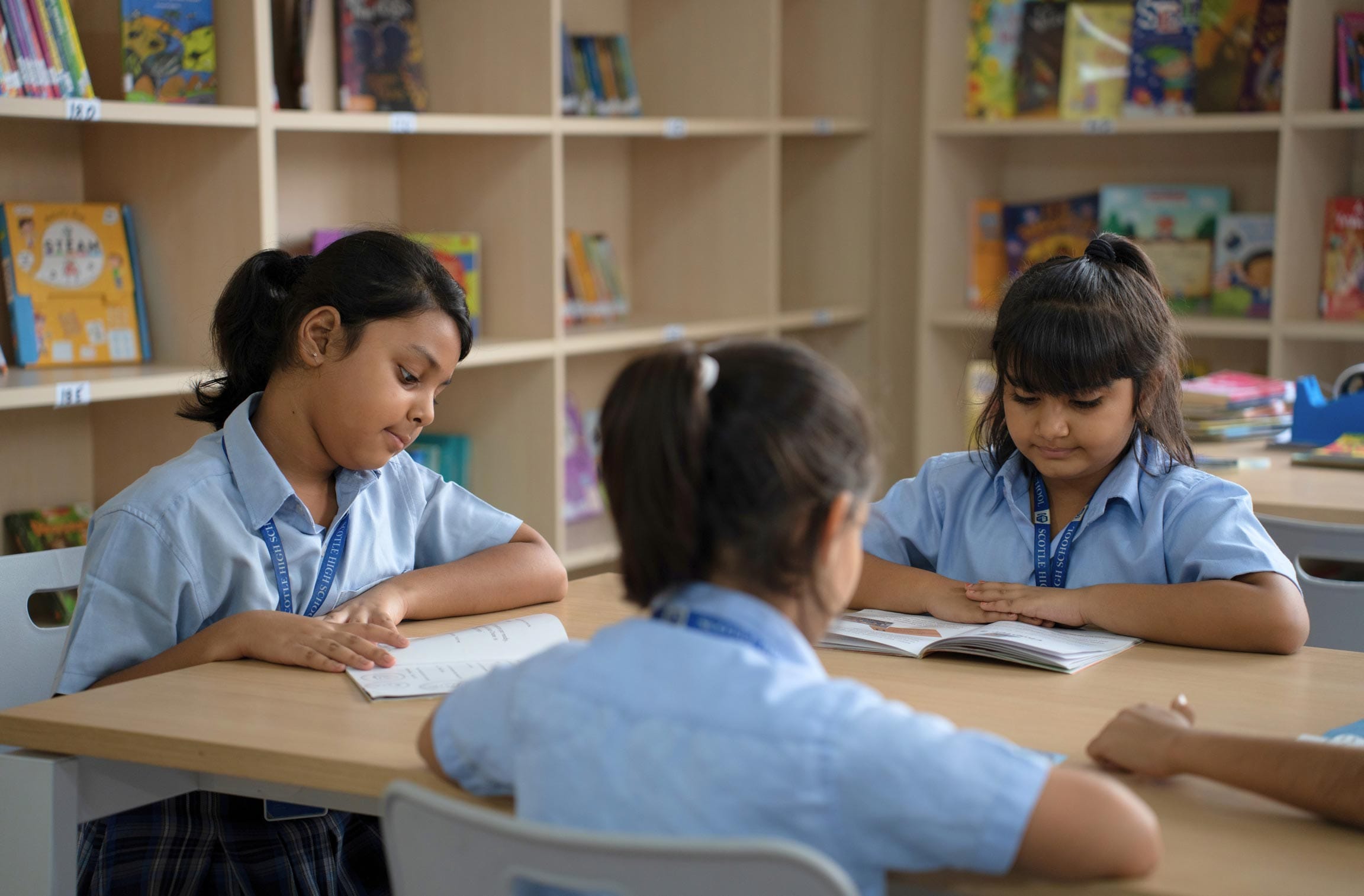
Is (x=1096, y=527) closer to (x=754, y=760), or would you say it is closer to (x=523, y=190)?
(x=754, y=760)

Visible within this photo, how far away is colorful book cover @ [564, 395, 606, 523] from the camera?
359cm

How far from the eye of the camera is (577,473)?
143 inches

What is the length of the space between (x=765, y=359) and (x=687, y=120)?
2.69 m

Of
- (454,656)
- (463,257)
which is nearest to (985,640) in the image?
(454,656)

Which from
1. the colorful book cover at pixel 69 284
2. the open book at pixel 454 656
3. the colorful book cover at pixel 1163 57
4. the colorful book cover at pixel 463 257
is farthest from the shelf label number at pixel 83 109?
the colorful book cover at pixel 1163 57

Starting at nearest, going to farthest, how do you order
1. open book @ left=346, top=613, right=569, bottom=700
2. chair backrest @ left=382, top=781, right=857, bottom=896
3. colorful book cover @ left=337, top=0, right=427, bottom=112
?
chair backrest @ left=382, top=781, right=857, bottom=896 < open book @ left=346, top=613, right=569, bottom=700 < colorful book cover @ left=337, top=0, right=427, bottom=112

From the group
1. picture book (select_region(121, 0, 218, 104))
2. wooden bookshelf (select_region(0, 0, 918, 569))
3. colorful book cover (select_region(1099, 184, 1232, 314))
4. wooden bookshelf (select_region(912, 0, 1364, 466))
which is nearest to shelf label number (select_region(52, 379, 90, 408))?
wooden bookshelf (select_region(0, 0, 918, 569))

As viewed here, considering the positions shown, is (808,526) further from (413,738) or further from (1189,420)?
(1189,420)

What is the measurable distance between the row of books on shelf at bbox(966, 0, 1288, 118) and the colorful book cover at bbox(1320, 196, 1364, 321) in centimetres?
31

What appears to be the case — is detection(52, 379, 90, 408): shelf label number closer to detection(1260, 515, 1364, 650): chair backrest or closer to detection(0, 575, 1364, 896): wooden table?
detection(0, 575, 1364, 896): wooden table

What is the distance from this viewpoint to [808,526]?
0.94 m

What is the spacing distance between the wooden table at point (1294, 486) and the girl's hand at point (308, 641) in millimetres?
1411

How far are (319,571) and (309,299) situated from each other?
0.32m

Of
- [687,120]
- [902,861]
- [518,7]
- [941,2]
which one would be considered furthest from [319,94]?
[902,861]
